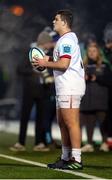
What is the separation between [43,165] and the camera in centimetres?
831

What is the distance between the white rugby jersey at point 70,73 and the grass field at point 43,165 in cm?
83

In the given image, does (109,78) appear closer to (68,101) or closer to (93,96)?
(93,96)

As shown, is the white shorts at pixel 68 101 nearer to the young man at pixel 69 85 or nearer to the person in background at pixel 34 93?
the young man at pixel 69 85

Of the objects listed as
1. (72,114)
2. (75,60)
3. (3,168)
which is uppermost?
(75,60)

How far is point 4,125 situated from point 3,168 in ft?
35.5

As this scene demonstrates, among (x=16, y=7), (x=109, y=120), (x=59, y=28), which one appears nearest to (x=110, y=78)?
(x=109, y=120)

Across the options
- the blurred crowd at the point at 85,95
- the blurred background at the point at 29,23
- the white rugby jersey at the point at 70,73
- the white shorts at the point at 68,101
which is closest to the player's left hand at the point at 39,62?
the white rugby jersey at the point at 70,73

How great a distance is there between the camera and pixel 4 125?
18.7 meters

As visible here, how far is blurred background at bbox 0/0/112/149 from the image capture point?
19.1 meters

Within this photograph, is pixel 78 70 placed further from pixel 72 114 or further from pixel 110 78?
pixel 110 78

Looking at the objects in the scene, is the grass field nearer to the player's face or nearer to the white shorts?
the white shorts

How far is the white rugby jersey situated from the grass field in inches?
32.6

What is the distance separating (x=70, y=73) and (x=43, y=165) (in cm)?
115

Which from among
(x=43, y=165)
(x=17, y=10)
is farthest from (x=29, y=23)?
(x=43, y=165)
